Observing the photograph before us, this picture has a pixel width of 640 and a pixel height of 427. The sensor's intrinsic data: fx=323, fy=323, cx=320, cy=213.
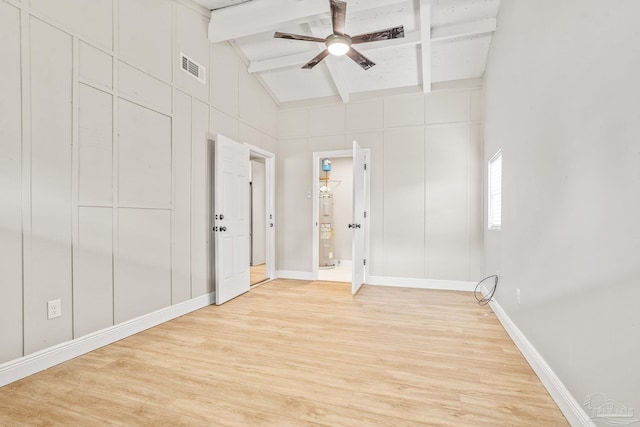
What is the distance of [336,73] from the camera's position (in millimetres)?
4812

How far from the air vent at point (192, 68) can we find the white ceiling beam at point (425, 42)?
A: 263 cm

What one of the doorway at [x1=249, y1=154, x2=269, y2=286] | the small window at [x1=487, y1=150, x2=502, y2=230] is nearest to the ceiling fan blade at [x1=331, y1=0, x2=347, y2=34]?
the small window at [x1=487, y1=150, x2=502, y2=230]

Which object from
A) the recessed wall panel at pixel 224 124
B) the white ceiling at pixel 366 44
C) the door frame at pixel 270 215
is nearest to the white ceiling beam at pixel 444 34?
the white ceiling at pixel 366 44

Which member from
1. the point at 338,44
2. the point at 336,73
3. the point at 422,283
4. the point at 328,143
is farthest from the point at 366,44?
the point at 422,283

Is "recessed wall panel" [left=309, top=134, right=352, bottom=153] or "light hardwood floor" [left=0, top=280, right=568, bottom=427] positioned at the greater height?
"recessed wall panel" [left=309, top=134, right=352, bottom=153]

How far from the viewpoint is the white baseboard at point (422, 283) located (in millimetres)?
4855

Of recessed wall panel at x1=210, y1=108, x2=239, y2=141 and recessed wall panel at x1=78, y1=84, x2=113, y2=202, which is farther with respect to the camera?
recessed wall panel at x1=210, y1=108, x2=239, y2=141

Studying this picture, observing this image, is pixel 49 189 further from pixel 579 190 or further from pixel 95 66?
pixel 579 190

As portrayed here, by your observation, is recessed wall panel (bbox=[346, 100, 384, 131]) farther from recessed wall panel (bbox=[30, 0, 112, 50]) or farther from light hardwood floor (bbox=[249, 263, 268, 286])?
recessed wall panel (bbox=[30, 0, 112, 50])

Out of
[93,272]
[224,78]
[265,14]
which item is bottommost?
[93,272]

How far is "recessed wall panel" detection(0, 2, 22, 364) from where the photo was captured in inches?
84.0

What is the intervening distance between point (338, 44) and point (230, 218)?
8.03 ft

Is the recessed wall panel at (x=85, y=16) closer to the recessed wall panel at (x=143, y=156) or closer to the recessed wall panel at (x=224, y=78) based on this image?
the recessed wall panel at (x=143, y=156)

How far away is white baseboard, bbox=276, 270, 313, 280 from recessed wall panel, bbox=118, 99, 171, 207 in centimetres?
271
